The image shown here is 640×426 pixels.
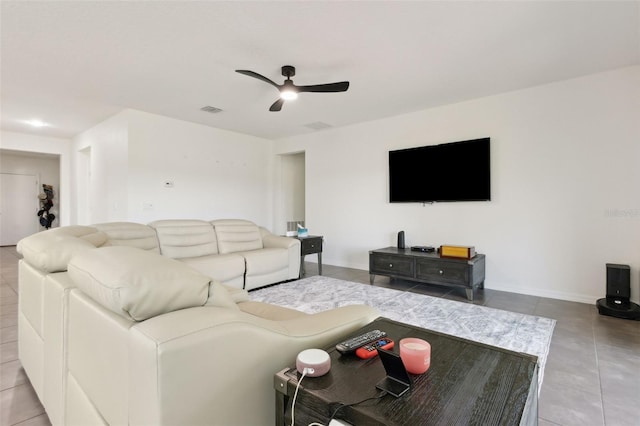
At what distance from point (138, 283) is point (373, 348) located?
0.74 metres

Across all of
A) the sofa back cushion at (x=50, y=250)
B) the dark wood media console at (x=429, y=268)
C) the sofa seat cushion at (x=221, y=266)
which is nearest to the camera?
the sofa back cushion at (x=50, y=250)

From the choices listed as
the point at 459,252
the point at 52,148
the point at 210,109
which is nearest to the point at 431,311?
the point at 459,252

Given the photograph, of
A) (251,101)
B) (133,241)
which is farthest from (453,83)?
(133,241)

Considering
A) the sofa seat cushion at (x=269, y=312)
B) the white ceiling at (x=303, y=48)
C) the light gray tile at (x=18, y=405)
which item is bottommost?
the light gray tile at (x=18, y=405)

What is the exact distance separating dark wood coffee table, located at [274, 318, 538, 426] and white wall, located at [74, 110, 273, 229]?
4664mm

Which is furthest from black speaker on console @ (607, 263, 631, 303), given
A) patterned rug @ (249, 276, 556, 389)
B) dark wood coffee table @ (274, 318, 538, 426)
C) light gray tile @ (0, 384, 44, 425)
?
light gray tile @ (0, 384, 44, 425)

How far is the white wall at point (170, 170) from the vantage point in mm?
4578

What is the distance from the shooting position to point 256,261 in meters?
3.80

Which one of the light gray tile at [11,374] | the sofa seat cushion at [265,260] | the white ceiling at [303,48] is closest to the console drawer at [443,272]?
the sofa seat cushion at [265,260]

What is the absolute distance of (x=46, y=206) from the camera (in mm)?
8203

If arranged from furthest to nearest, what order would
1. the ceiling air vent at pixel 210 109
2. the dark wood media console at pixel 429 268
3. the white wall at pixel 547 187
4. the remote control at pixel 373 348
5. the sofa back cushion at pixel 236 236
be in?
1. the ceiling air vent at pixel 210 109
2. the sofa back cushion at pixel 236 236
3. the dark wood media console at pixel 429 268
4. the white wall at pixel 547 187
5. the remote control at pixel 373 348

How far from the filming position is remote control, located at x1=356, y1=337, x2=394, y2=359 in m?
0.96

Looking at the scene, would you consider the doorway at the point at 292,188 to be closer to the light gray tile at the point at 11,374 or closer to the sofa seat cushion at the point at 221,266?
the sofa seat cushion at the point at 221,266

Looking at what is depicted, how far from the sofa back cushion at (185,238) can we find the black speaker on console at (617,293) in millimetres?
4348
